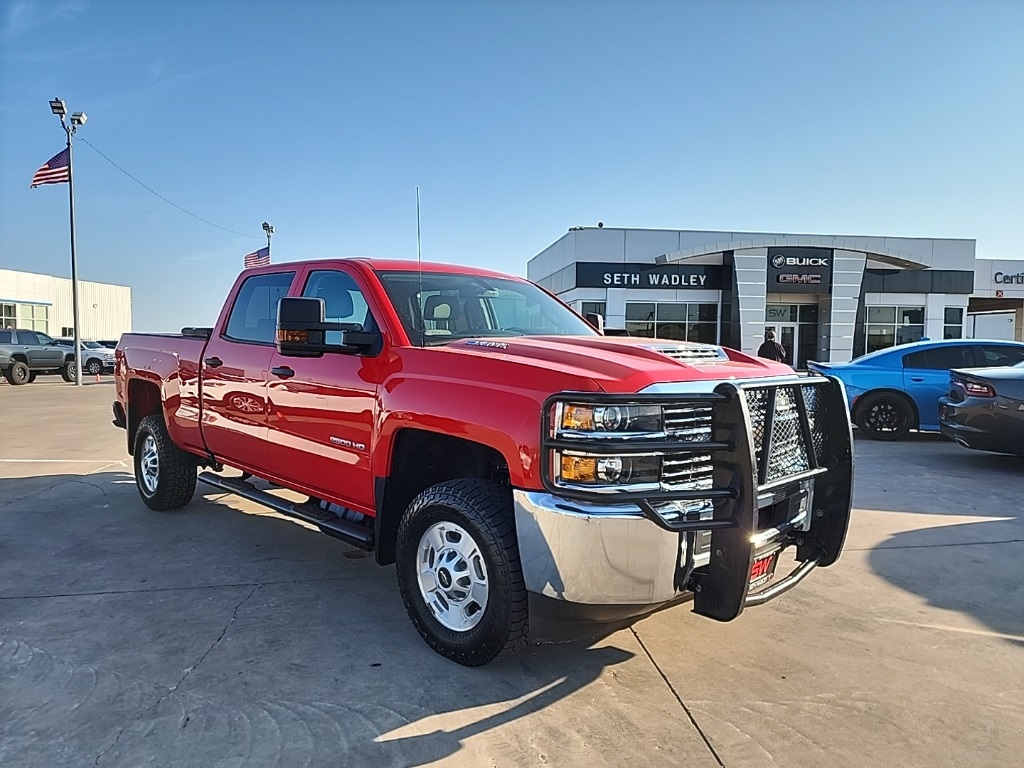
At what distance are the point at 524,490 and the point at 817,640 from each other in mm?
1923

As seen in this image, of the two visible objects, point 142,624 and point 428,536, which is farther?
point 142,624

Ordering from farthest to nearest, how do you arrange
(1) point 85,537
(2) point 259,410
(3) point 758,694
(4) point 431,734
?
1. (1) point 85,537
2. (2) point 259,410
3. (3) point 758,694
4. (4) point 431,734

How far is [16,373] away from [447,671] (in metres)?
26.6

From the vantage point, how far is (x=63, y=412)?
15.0m

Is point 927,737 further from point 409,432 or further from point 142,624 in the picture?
point 142,624

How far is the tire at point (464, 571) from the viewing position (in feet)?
10.0

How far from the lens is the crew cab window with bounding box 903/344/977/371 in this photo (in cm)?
1031

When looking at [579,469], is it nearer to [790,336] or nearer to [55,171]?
[55,171]

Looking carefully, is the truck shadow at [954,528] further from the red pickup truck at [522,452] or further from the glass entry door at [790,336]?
the glass entry door at [790,336]

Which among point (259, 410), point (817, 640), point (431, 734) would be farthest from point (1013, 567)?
Answer: point (259, 410)

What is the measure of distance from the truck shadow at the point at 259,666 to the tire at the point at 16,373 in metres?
22.8

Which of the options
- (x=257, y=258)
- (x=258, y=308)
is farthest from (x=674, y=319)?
(x=258, y=308)

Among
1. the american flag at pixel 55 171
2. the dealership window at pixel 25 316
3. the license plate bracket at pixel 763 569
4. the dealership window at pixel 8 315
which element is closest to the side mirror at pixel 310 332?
the license plate bracket at pixel 763 569

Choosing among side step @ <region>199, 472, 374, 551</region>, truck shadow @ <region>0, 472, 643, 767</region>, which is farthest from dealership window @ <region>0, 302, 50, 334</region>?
truck shadow @ <region>0, 472, 643, 767</region>
